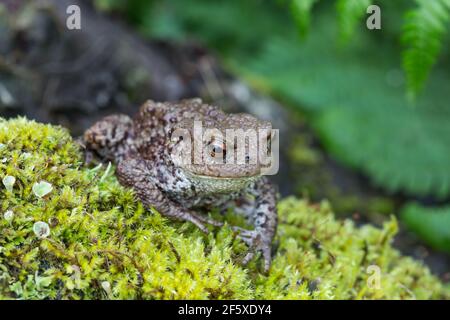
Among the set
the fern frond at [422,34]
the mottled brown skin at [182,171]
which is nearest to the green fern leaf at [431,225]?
the fern frond at [422,34]

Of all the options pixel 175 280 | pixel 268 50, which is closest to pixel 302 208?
pixel 175 280

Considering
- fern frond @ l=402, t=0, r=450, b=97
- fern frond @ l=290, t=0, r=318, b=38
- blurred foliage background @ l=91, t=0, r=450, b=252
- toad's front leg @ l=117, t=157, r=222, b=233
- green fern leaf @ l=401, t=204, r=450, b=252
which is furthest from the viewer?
blurred foliage background @ l=91, t=0, r=450, b=252

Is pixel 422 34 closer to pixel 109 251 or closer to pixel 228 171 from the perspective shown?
pixel 228 171

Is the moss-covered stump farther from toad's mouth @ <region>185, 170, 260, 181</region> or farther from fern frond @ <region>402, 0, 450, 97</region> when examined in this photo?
fern frond @ <region>402, 0, 450, 97</region>

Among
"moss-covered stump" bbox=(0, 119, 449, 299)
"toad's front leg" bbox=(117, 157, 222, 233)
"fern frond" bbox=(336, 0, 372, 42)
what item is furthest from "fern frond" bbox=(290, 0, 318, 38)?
"toad's front leg" bbox=(117, 157, 222, 233)

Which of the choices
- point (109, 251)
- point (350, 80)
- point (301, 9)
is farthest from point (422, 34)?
point (109, 251)

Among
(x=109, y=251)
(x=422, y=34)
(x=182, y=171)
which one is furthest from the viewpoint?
(x=422, y=34)
